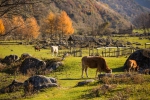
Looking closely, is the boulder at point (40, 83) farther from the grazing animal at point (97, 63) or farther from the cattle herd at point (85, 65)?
the grazing animal at point (97, 63)

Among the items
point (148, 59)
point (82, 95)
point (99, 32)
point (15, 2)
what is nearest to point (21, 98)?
point (82, 95)

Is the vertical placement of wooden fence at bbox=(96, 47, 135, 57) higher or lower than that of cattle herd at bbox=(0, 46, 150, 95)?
higher

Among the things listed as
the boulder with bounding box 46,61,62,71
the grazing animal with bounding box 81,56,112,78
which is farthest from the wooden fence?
the grazing animal with bounding box 81,56,112,78

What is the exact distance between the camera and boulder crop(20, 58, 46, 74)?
3010cm

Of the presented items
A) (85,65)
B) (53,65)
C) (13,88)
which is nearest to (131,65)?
(85,65)

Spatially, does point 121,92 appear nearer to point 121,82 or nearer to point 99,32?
point 121,82

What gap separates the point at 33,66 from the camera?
102 ft

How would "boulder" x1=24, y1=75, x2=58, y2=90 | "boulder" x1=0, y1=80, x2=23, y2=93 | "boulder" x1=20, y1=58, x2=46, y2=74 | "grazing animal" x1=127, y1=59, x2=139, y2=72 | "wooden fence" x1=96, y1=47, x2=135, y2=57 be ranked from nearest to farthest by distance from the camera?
"boulder" x1=24, y1=75, x2=58, y2=90, "boulder" x1=0, y1=80, x2=23, y2=93, "grazing animal" x1=127, y1=59, x2=139, y2=72, "boulder" x1=20, y1=58, x2=46, y2=74, "wooden fence" x1=96, y1=47, x2=135, y2=57

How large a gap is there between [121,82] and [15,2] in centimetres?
894

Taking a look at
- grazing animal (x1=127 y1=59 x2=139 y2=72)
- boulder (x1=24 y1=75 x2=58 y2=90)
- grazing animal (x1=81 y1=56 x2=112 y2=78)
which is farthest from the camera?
grazing animal (x1=127 y1=59 x2=139 y2=72)

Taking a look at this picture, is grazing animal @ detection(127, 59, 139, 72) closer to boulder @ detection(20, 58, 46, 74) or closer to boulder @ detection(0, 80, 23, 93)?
boulder @ detection(20, 58, 46, 74)

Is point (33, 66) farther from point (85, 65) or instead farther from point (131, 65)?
point (131, 65)

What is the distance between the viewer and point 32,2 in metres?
15.6

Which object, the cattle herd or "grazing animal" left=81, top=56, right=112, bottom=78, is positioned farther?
"grazing animal" left=81, top=56, right=112, bottom=78
